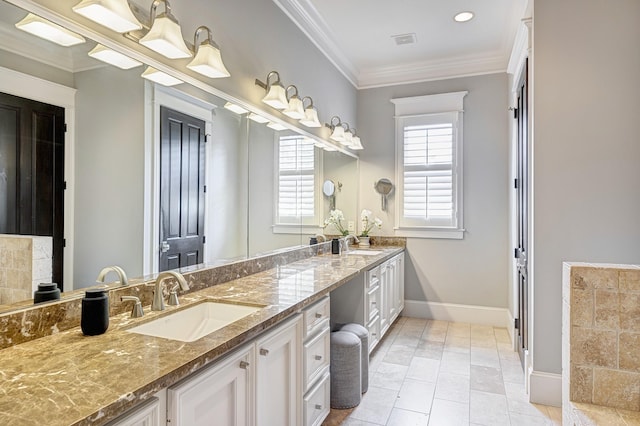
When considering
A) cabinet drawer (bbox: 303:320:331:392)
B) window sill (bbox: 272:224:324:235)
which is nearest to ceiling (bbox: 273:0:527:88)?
window sill (bbox: 272:224:324:235)

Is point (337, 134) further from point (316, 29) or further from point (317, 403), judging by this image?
point (317, 403)

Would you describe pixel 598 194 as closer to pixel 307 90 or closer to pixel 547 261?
pixel 547 261

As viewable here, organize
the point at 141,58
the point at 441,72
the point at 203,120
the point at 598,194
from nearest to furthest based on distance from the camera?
the point at 141,58 → the point at 203,120 → the point at 598,194 → the point at 441,72

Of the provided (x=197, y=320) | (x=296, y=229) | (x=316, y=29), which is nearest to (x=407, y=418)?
(x=197, y=320)

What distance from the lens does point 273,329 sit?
5.39 ft

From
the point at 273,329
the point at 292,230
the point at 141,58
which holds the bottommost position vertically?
the point at 273,329

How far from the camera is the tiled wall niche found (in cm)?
140

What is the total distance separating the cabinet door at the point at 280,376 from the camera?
155 cm

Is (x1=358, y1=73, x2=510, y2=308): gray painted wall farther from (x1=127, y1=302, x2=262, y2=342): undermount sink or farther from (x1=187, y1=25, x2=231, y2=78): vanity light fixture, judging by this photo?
(x1=127, y1=302, x2=262, y2=342): undermount sink

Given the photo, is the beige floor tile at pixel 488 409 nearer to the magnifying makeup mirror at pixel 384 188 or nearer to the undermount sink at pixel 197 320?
the undermount sink at pixel 197 320

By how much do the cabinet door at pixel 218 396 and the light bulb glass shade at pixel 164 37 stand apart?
1.40 meters

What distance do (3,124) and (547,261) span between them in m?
2.97

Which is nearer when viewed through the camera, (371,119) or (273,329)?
(273,329)

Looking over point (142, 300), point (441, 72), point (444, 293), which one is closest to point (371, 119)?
point (441, 72)
